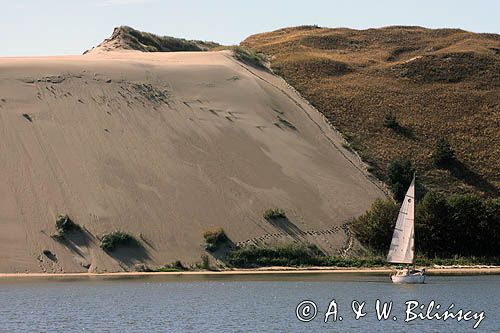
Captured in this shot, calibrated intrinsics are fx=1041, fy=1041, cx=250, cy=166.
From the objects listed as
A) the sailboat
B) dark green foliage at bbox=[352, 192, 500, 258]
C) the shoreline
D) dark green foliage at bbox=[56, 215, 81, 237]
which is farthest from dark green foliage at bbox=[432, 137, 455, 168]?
dark green foliage at bbox=[56, 215, 81, 237]

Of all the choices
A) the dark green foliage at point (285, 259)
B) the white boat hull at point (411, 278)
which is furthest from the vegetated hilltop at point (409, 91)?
the white boat hull at point (411, 278)

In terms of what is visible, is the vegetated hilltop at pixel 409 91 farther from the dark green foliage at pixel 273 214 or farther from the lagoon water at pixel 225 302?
the lagoon water at pixel 225 302

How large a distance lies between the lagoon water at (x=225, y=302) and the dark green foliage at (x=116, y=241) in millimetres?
4361

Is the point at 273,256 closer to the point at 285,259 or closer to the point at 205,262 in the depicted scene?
the point at 285,259

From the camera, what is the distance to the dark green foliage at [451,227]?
57.4 metres

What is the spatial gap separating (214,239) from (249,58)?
37.3 metres

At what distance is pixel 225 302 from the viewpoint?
1560 inches

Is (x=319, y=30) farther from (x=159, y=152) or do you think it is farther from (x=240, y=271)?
(x=240, y=271)

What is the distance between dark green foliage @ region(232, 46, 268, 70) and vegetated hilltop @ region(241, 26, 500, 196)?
149 centimetres

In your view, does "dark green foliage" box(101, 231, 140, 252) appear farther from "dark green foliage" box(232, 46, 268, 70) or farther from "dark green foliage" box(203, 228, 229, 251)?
"dark green foliage" box(232, 46, 268, 70)

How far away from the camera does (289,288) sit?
44.7m

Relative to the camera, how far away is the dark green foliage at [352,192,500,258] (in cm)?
5744

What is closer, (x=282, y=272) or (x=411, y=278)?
(x=411, y=278)

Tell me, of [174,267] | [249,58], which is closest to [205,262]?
[174,267]
